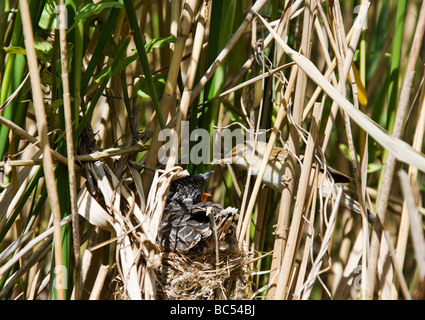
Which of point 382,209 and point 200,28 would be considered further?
point 200,28

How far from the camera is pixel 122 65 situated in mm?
1208

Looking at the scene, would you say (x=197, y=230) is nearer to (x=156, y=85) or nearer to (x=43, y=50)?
(x=156, y=85)

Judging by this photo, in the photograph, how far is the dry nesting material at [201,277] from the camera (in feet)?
4.28

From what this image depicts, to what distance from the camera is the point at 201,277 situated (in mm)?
1354

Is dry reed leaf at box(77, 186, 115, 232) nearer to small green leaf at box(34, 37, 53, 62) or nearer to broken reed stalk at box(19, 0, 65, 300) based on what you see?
broken reed stalk at box(19, 0, 65, 300)

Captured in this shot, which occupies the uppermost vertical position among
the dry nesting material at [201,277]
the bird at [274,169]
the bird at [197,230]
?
the bird at [274,169]

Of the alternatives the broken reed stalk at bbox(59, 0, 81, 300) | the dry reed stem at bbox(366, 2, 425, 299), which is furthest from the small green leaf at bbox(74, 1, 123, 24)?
the dry reed stem at bbox(366, 2, 425, 299)

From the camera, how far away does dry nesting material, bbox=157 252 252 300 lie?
130cm

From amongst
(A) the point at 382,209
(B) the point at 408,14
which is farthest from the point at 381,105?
(A) the point at 382,209
